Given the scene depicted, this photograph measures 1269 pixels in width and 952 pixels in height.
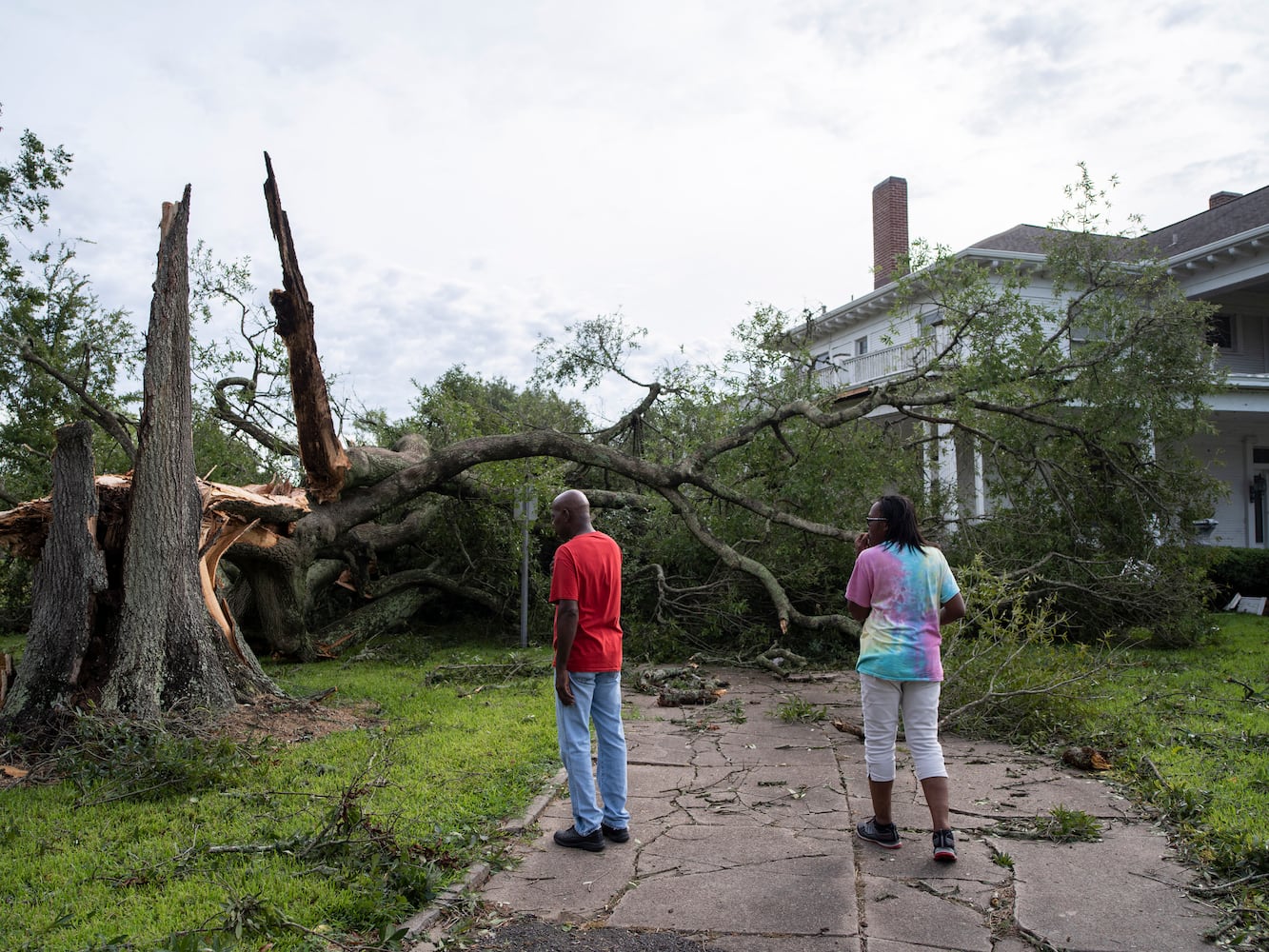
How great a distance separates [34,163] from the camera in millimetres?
12695

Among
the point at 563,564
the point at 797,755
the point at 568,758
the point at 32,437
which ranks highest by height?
the point at 32,437

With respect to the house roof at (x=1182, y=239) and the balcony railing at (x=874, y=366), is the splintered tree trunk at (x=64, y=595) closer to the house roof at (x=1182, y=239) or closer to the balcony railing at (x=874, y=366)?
the house roof at (x=1182, y=239)

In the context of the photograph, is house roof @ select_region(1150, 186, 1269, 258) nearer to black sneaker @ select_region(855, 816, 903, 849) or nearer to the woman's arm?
the woman's arm

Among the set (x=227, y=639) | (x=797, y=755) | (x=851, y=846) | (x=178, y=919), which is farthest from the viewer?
(x=227, y=639)

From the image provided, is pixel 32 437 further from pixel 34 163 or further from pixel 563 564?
pixel 563 564

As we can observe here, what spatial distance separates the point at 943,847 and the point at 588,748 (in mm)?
1668

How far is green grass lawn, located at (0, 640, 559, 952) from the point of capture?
12.1 ft

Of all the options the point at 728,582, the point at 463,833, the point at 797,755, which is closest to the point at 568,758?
the point at 463,833

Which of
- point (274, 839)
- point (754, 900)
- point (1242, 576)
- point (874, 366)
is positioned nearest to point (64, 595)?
point (274, 839)

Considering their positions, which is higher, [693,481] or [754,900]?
[693,481]

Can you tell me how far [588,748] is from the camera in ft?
15.3

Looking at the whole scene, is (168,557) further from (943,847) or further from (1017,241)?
(1017,241)

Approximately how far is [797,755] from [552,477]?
6.52 metres

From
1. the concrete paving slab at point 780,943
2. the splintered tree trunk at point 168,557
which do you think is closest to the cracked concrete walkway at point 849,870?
the concrete paving slab at point 780,943
